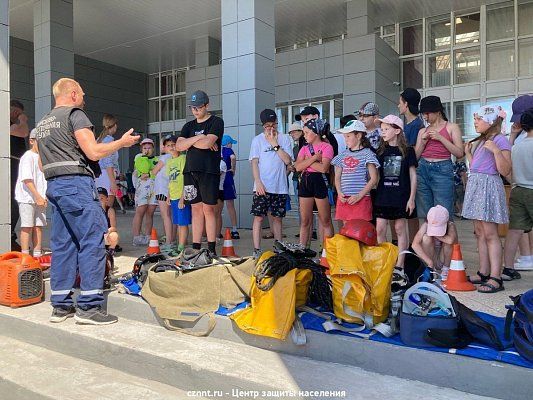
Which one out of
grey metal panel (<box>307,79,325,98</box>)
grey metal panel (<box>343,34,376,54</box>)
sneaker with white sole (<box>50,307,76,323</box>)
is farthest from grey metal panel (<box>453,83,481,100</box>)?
sneaker with white sole (<box>50,307,76,323</box>)

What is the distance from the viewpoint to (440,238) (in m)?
4.79

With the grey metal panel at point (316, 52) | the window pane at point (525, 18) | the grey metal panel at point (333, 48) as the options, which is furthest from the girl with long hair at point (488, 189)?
the window pane at point (525, 18)

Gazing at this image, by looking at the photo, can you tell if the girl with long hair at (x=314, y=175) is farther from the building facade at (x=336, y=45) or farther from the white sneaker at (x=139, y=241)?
the building facade at (x=336, y=45)

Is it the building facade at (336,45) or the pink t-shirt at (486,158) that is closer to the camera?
the pink t-shirt at (486,158)

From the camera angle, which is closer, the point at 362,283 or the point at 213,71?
the point at 362,283

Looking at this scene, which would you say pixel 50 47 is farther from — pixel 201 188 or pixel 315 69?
pixel 201 188

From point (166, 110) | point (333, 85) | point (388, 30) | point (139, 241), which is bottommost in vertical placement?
point (139, 241)

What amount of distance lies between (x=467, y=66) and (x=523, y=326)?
15979mm

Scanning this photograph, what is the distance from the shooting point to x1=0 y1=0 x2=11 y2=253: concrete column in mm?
5809

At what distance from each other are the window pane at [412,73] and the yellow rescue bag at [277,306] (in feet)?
50.5

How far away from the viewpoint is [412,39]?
56.5 ft

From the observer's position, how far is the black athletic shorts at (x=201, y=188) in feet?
18.3

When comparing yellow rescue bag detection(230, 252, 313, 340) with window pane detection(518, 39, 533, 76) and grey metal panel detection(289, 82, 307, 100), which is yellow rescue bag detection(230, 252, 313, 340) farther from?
window pane detection(518, 39, 533, 76)

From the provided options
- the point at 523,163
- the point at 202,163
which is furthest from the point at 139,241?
the point at 523,163
